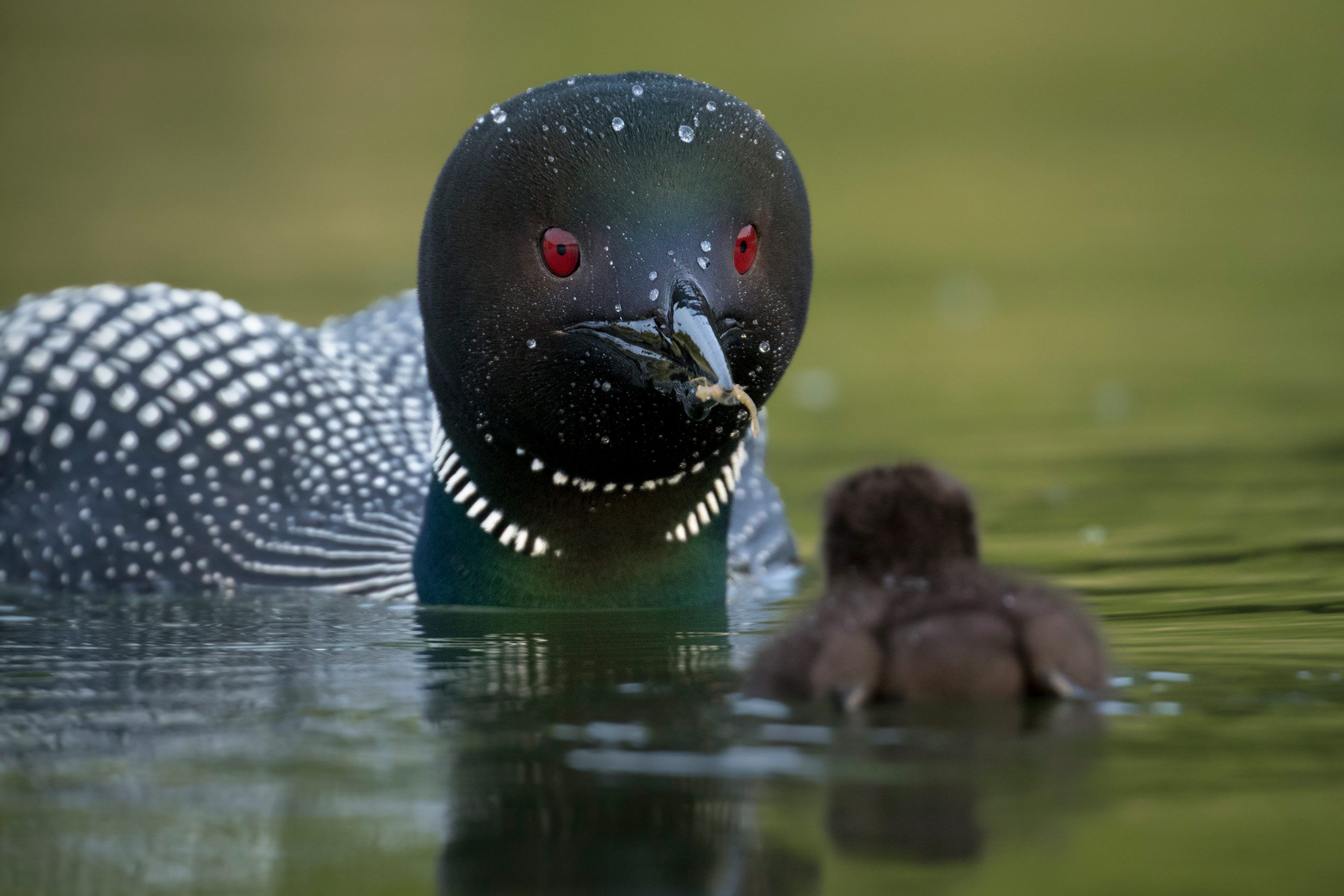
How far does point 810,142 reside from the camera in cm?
1780

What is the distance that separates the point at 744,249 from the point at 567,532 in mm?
802

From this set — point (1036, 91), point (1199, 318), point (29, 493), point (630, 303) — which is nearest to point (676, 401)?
point (630, 303)

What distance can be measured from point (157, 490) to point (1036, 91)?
16.9 metres

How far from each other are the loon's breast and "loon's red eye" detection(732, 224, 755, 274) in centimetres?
131

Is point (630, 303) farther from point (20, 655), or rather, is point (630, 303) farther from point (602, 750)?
point (20, 655)

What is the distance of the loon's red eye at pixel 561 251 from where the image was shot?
12.6ft

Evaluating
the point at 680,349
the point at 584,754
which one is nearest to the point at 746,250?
the point at 680,349

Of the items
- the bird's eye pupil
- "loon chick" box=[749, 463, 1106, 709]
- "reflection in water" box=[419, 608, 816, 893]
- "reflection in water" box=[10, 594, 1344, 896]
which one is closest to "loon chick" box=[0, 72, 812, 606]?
the bird's eye pupil

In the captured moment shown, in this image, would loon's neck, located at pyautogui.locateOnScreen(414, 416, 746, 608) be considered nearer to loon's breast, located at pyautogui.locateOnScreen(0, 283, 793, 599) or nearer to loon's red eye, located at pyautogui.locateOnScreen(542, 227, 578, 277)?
loon's breast, located at pyautogui.locateOnScreen(0, 283, 793, 599)

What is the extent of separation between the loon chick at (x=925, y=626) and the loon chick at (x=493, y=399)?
1.25 feet

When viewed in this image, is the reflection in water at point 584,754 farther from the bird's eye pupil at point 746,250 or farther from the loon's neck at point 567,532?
the bird's eye pupil at point 746,250

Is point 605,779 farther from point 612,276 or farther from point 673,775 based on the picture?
point 612,276

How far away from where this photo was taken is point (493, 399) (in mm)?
4090

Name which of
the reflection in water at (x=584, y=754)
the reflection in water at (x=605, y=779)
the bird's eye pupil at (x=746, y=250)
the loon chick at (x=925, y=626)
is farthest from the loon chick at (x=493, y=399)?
the reflection in water at (x=605, y=779)
